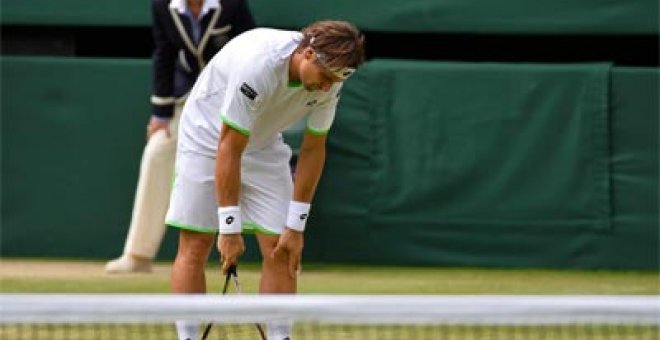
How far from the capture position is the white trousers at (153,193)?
8875 millimetres

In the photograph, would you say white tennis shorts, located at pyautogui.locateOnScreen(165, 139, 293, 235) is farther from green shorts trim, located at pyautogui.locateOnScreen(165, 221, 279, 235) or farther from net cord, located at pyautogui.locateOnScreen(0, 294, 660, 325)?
net cord, located at pyautogui.locateOnScreen(0, 294, 660, 325)

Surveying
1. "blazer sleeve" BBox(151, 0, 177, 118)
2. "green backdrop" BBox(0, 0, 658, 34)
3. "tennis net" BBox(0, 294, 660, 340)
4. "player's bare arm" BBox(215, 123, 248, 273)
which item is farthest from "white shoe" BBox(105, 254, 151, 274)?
"tennis net" BBox(0, 294, 660, 340)

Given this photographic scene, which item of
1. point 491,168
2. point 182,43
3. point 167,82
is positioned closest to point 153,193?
point 167,82

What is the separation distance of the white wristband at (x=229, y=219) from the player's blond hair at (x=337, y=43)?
593 millimetres

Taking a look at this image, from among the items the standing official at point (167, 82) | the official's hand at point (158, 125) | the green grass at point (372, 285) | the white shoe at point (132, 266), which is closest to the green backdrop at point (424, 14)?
the standing official at point (167, 82)

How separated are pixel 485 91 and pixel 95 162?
2193 millimetres

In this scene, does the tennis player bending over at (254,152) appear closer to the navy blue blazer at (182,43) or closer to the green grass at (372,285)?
the green grass at (372,285)

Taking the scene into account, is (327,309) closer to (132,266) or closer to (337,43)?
(337,43)

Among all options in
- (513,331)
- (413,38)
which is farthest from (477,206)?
(513,331)

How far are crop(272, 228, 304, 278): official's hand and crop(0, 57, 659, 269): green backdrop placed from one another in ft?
11.2

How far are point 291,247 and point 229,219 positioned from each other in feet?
1.16

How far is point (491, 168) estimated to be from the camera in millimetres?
9242

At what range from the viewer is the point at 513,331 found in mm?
6809

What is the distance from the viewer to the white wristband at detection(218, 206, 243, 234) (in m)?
5.55
